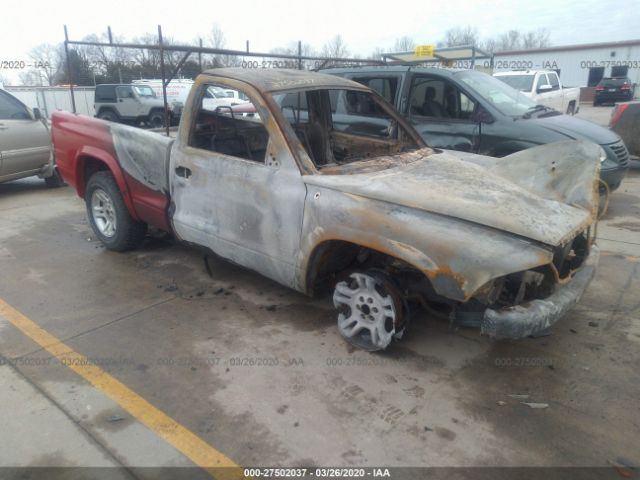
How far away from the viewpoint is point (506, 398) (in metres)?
2.89

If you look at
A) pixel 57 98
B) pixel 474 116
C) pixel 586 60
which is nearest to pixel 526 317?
pixel 474 116

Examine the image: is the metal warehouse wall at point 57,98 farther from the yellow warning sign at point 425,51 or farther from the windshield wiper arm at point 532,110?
the windshield wiper arm at point 532,110

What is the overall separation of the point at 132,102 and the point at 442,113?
14927 millimetres

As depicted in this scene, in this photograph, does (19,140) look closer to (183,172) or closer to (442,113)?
(183,172)

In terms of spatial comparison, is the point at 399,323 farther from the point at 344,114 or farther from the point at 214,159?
the point at 344,114

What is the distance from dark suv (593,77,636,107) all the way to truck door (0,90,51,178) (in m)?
29.5

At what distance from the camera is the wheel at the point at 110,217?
4.80m

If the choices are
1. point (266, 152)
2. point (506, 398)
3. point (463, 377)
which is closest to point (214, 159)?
point (266, 152)

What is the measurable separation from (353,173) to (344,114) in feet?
6.29

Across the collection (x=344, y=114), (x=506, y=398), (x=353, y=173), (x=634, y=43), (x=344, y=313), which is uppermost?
(x=634, y=43)

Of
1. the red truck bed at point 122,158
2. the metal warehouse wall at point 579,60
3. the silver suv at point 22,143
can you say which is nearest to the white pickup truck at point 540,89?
the red truck bed at point 122,158

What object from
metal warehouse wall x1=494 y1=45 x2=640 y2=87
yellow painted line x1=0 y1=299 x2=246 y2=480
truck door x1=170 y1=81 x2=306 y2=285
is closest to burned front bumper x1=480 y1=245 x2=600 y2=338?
truck door x1=170 y1=81 x2=306 y2=285

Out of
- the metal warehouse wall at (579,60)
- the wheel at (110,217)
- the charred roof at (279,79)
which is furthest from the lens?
the metal warehouse wall at (579,60)

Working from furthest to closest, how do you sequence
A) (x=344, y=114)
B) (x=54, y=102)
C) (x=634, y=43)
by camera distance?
(x=634, y=43) → (x=54, y=102) → (x=344, y=114)
